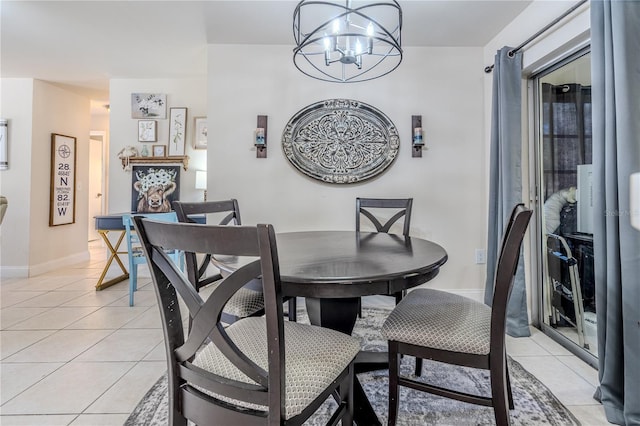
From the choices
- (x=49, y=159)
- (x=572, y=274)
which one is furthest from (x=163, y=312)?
(x=49, y=159)

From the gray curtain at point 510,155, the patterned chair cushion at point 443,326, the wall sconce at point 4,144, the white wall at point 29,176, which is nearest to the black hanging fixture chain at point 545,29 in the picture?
the gray curtain at point 510,155

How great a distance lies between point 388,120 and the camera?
113 inches

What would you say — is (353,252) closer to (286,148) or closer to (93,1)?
(286,148)

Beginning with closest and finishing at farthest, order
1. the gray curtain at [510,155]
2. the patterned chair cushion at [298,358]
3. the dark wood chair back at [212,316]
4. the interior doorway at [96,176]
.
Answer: the dark wood chair back at [212,316] → the patterned chair cushion at [298,358] → the gray curtain at [510,155] → the interior doorway at [96,176]

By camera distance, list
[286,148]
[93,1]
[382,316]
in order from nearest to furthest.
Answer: [93,1], [382,316], [286,148]

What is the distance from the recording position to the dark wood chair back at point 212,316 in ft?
2.29

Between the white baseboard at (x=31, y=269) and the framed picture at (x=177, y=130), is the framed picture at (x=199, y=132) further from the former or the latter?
the white baseboard at (x=31, y=269)

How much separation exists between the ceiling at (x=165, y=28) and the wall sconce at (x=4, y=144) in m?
0.67

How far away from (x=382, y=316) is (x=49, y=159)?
14.6 ft

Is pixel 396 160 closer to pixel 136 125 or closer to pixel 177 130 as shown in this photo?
pixel 177 130

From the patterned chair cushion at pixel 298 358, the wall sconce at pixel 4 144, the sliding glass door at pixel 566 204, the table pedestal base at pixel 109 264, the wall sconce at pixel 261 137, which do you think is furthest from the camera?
the wall sconce at pixel 4 144

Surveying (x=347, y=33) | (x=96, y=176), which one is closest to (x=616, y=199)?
(x=347, y=33)

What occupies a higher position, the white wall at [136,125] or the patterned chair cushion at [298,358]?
the white wall at [136,125]

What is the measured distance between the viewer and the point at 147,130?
380 centimetres
